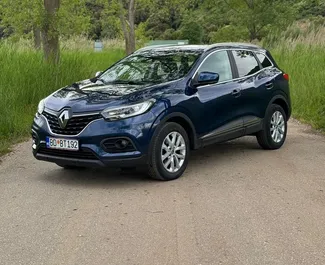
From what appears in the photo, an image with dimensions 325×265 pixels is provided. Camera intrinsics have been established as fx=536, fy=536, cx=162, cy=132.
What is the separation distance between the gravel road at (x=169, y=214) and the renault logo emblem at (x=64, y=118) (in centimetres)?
76

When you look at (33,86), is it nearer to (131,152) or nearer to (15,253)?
(131,152)

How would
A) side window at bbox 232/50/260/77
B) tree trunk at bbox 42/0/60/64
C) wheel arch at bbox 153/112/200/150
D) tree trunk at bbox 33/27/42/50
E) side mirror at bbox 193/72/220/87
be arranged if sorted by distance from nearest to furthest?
wheel arch at bbox 153/112/200/150
side mirror at bbox 193/72/220/87
side window at bbox 232/50/260/77
tree trunk at bbox 42/0/60/64
tree trunk at bbox 33/27/42/50

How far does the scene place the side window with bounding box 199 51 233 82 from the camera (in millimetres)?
7435

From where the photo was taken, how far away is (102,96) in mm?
6496

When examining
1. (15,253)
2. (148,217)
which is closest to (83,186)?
(148,217)

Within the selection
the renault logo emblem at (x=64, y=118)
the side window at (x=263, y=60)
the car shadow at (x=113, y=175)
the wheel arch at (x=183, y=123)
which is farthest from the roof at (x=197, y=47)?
the renault logo emblem at (x=64, y=118)

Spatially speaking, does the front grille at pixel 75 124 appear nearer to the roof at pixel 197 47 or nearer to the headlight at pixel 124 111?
the headlight at pixel 124 111

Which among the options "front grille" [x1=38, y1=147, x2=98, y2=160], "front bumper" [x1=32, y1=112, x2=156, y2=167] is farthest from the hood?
"front grille" [x1=38, y1=147, x2=98, y2=160]

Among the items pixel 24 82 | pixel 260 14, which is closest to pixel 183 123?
pixel 24 82

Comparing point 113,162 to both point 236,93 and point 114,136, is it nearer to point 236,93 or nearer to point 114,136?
point 114,136

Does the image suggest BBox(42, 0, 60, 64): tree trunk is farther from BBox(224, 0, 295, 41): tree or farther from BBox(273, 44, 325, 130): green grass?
BBox(224, 0, 295, 41): tree

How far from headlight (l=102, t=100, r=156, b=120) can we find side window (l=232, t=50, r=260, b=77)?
2.24 meters

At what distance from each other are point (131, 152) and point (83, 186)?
30.4 inches

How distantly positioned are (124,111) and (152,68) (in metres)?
1.42
